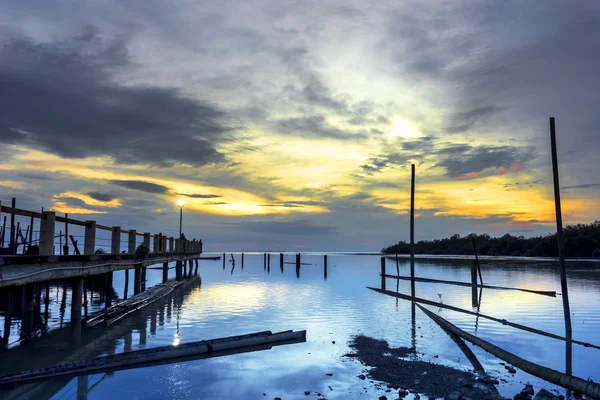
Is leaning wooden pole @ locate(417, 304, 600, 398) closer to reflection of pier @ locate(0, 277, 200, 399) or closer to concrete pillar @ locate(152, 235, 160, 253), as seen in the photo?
reflection of pier @ locate(0, 277, 200, 399)

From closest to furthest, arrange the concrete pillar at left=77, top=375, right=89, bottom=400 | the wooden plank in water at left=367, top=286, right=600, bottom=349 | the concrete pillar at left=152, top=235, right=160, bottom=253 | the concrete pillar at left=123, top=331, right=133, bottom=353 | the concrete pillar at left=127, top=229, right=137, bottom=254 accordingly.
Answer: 1. the concrete pillar at left=77, top=375, right=89, bottom=400
2. the concrete pillar at left=123, top=331, right=133, bottom=353
3. the wooden plank in water at left=367, top=286, right=600, bottom=349
4. the concrete pillar at left=127, top=229, right=137, bottom=254
5. the concrete pillar at left=152, top=235, right=160, bottom=253

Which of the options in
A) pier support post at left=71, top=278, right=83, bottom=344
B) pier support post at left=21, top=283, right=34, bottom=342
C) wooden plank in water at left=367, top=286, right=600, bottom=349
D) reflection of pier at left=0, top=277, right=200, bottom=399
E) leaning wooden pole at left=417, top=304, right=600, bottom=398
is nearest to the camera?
leaning wooden pole at left=417, top=304, right=600, bottom=398

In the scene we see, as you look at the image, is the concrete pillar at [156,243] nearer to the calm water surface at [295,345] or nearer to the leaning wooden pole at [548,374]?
the calm water surface at [295,345]

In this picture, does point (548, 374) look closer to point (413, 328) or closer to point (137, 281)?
point (413, 328)

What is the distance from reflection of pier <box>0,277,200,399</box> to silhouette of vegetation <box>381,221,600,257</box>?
10169 cm

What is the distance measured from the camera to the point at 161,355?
495 inches

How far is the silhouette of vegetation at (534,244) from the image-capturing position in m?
97.7

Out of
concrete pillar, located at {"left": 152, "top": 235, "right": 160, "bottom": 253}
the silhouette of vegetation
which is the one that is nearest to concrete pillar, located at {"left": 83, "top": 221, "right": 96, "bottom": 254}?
concrete pillar, located at {"left": 152, "top": 235, "right": 160, "bottom": 253}

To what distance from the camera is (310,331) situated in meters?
18.0

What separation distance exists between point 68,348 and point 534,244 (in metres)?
130

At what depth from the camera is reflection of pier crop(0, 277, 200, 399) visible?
10.3 metres

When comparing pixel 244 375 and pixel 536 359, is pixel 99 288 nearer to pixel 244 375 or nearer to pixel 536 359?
pixel 244 375

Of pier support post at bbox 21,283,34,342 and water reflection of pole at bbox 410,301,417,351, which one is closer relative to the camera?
water reflection of pole at bbox 410,301,417,351

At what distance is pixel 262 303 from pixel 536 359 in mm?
17554
